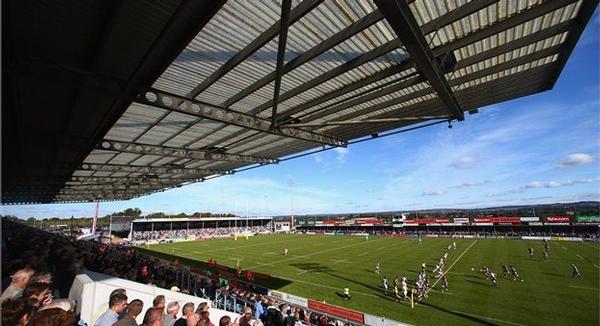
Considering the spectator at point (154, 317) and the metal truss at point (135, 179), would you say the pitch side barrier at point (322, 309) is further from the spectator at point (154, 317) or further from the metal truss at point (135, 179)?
the metal truss at point (135, 179)

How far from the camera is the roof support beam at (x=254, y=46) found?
19.0ft

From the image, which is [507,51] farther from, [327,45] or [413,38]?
[327,45]

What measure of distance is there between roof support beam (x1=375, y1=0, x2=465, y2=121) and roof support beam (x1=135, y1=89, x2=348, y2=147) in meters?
4.96

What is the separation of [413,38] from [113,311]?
606 centimetres

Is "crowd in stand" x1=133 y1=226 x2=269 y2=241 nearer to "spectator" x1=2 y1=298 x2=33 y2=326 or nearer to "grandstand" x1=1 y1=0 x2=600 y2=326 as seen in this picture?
"grandstand" x1=1 y1=0 x2=600 y2=326

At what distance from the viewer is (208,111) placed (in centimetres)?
985

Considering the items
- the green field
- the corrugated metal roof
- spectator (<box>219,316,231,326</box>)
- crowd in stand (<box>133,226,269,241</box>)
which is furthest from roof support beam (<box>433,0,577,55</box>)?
crowd in stand (<box>133,226,269,241</box>)

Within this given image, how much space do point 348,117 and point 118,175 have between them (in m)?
21.4

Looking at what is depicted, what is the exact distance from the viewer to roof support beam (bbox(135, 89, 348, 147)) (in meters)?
8.48

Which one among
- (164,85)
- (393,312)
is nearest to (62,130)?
(164,85)

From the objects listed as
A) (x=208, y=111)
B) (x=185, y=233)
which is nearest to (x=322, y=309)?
(x=208, y=111)

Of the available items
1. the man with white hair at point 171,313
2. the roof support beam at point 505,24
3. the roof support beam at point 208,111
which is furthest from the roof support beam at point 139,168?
the roof support beam at point 505,24

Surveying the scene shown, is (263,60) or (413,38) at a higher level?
(263,60)

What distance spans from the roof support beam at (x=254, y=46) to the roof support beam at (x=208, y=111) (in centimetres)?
38
